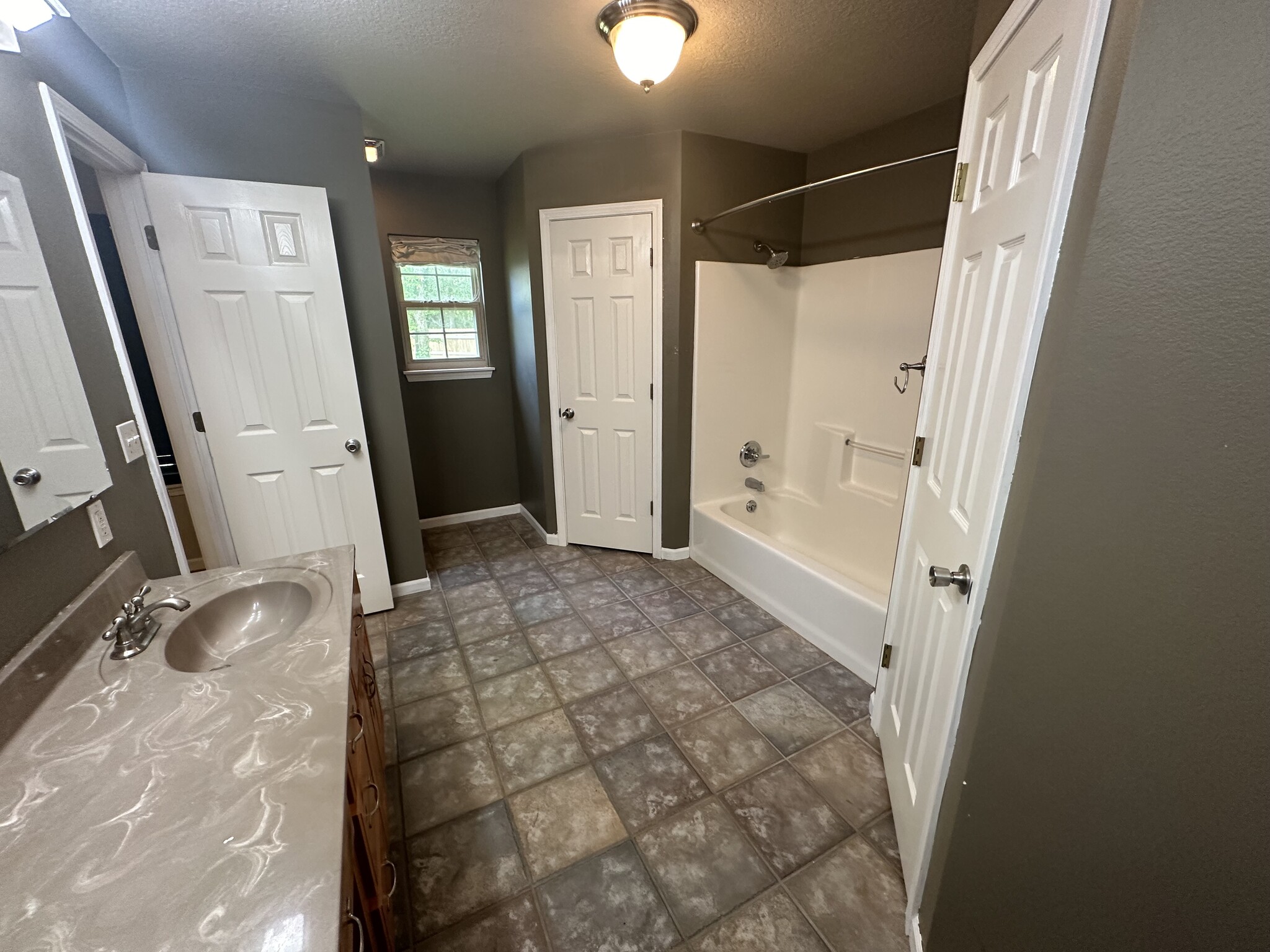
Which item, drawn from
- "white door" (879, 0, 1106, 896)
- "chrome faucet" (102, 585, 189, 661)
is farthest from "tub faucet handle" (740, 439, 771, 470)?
"chrome faucet" (102, 585, 189, 661)

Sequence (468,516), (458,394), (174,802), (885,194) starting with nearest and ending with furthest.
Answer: (174,802) < (885,194) < (458,394) < (468,516)

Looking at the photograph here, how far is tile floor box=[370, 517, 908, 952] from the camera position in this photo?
1215mm

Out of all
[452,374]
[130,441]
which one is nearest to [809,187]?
[452,374]

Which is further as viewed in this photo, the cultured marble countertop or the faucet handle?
the faucet handle

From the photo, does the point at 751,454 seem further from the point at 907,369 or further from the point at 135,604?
the point at 135,604

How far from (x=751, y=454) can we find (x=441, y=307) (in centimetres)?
228

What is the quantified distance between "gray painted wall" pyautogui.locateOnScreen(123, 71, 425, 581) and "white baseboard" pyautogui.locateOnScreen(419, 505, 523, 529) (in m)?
1.04

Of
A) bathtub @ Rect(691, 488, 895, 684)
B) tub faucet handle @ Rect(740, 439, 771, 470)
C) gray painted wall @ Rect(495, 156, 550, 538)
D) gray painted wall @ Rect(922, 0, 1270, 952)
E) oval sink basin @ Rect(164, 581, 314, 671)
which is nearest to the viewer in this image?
gray painted wall @ Rect(922, 0, 1270, 952)

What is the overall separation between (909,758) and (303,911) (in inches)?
55.0

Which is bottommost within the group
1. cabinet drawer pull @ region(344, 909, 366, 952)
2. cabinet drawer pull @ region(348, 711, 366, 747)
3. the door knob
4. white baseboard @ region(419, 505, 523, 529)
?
white baseboard @ region(419, 505, 523, 529)

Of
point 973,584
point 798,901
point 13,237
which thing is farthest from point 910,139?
point 13,237

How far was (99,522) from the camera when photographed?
1242 millimetres

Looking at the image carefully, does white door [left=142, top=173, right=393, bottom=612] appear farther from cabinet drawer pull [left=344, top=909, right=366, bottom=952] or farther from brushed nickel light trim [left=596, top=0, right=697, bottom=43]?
cabinet drawer pull [left=344, top=909, right=366, bottom=952]

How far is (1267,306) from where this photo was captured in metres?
0.49
